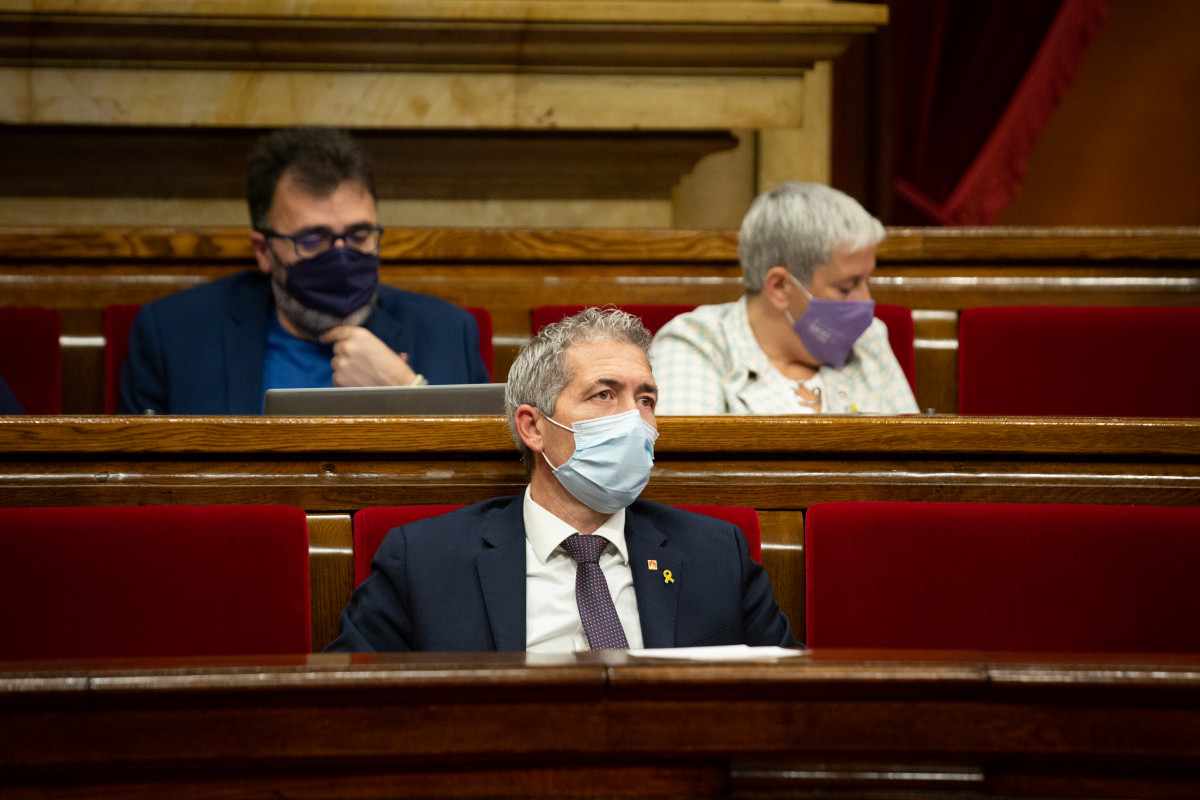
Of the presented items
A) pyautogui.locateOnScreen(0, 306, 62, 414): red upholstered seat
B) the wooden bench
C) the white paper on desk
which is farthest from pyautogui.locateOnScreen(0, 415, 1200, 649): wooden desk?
the wooden bench

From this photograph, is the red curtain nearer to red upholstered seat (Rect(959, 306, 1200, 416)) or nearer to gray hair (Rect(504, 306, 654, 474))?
red upholstered seat (Rect(959, 306, 1200, 416))

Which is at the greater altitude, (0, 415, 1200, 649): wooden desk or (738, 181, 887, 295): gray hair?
(738, 181, 887, 295): gray hair

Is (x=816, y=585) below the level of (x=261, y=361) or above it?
below

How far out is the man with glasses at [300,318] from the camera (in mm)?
1371

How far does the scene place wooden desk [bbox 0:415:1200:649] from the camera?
92 centimetres

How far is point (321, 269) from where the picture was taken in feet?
4.56

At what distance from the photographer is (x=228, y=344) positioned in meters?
1.39

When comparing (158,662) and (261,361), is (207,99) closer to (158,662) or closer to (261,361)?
(261,361)

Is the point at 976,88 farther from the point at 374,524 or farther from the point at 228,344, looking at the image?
the point at 374,524

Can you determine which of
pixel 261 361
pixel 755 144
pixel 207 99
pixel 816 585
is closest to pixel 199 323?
pixel 261 361

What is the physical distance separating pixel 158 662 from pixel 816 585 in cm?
54

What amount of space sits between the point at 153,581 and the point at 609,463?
359 mm

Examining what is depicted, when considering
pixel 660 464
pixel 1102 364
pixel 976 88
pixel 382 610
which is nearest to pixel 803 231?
pixel 1102 364

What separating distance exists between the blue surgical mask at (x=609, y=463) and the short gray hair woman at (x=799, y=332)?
0.45m
